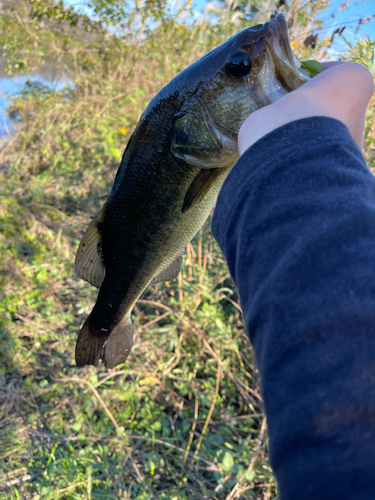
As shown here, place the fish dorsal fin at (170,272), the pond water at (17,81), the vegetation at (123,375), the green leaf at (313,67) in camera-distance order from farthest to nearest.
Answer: the pond water at (17,81) → the vegetation at (123,375) → the fish dorsal fin at (170,272) → the green leaf at (313,67)

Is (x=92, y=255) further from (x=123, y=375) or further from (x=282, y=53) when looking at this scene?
(x=123, y=375)

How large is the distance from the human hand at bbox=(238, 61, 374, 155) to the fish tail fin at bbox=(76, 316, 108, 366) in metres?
1.34

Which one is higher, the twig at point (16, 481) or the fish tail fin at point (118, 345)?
the fish tail fin at point (118, 345)

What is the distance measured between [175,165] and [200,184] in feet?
0.45

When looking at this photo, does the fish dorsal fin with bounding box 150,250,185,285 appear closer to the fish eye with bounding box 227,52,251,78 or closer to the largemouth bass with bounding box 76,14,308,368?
the largemouth bass with bounding box 76,14,308,368

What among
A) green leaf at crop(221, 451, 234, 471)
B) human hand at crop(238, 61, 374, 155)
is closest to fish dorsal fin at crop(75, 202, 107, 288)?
human hand at crop(238, 61, 374, 155)

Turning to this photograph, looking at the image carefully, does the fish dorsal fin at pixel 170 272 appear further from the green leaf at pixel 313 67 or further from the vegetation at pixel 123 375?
the green leaf at pixel 313 67

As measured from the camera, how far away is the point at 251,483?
1.87 metres

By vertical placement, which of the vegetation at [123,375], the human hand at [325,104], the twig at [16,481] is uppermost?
the human hand at [325,104]

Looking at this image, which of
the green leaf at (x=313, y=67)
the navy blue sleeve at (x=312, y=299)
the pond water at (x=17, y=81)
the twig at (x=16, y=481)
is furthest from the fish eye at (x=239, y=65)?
the pond water at (x=17, y=81)

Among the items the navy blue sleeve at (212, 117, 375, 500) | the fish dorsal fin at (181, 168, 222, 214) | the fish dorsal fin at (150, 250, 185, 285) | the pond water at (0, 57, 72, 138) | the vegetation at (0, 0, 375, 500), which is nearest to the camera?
the navy blue sleeve at (212, 117, 375, 500)

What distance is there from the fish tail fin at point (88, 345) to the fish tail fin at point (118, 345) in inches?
1.4

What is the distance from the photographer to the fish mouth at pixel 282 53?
1.06 metres

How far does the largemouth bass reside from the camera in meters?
1.10
